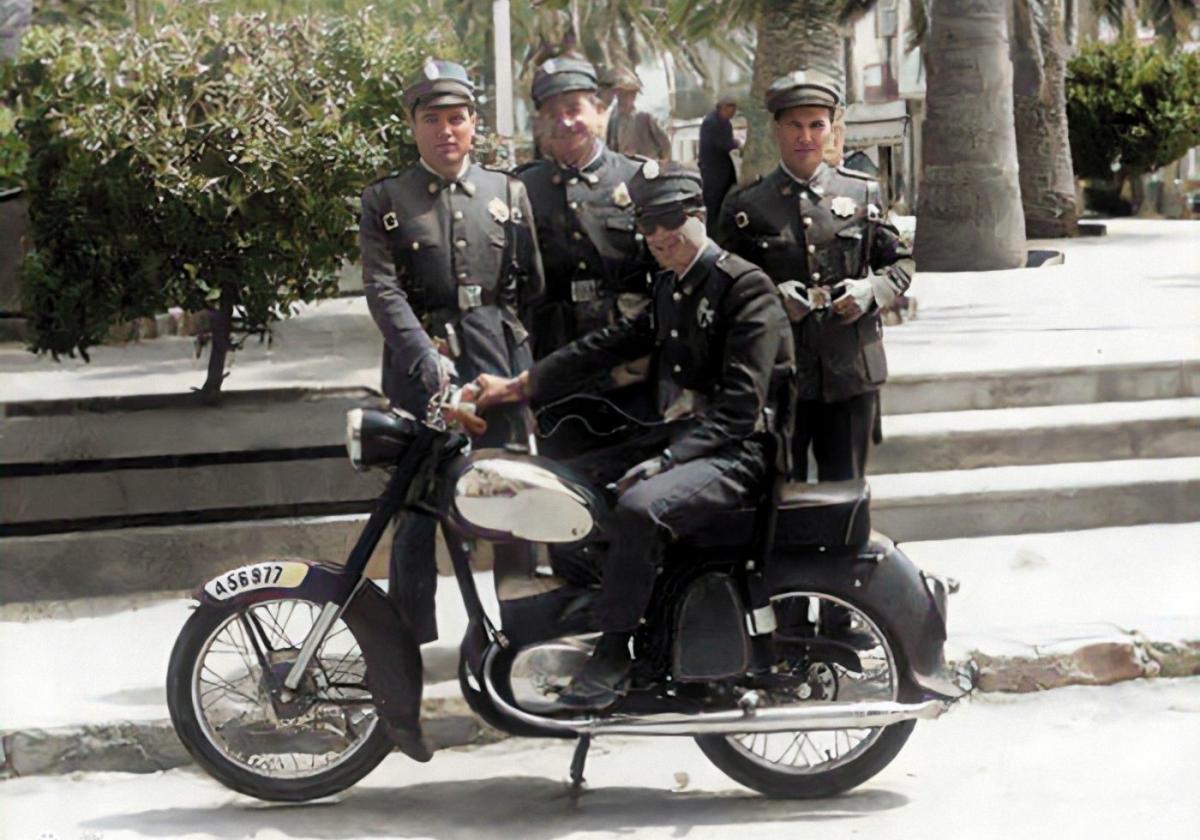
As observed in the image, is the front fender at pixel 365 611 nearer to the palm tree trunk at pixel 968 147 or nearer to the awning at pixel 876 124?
the palm tree trunk at pixel 968 147

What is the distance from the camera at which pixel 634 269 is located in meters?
6.57

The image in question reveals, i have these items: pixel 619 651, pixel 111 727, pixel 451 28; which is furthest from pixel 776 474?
pixel 451 28

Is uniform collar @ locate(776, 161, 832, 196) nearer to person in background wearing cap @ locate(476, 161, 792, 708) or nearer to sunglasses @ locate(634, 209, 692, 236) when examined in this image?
person in background wearing cap @ locate(476, 161, 792, 708)

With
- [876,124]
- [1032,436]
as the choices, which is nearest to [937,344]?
[1032,436]

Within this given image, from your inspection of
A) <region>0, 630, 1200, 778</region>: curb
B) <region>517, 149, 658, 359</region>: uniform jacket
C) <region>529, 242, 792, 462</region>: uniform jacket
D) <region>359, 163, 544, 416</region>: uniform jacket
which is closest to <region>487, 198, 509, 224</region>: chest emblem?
<region>359, 163, 544, 416</region>: uniform jacket

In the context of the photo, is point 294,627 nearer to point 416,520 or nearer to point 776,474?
point 416,520

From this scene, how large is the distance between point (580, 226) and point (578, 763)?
6.01 feet

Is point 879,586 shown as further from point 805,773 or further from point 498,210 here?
point 498,210

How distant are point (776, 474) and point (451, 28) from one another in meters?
4.77

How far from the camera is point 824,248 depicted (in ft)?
21.0

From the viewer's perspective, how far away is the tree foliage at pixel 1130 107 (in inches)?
1172

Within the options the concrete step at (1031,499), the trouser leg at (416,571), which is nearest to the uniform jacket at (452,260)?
the trouser leg at (416,571)

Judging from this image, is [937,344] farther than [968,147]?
No

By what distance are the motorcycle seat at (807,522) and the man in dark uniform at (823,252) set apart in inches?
41.9
